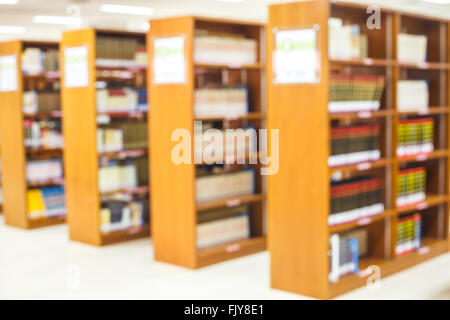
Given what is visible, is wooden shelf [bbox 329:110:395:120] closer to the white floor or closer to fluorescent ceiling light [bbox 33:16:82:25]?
the white floor

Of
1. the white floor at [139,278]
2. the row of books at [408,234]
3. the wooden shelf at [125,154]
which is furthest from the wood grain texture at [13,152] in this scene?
the row of books at [408,234]

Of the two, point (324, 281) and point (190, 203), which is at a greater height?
point (190, 203)

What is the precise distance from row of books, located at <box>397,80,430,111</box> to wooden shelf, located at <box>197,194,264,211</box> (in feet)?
5.17

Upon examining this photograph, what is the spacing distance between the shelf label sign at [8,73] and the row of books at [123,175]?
1.64 m

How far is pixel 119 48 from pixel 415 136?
309cm

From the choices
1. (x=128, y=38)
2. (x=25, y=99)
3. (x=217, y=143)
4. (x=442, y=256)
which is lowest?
(x=442, y=256)

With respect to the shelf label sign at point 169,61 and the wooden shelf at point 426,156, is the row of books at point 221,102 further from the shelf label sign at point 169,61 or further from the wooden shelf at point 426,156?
the wooden shelf at point 426,156

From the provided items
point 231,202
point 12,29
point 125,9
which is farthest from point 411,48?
point 12,29

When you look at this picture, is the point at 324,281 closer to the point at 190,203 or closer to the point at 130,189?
the point at 190,203

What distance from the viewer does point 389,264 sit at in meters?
4.91

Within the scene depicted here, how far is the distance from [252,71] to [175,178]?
1.39 metres

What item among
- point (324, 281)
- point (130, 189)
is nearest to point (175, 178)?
point (130, 189)

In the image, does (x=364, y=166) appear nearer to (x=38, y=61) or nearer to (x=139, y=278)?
(x=139, y=278)

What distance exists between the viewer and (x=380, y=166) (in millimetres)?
4949
